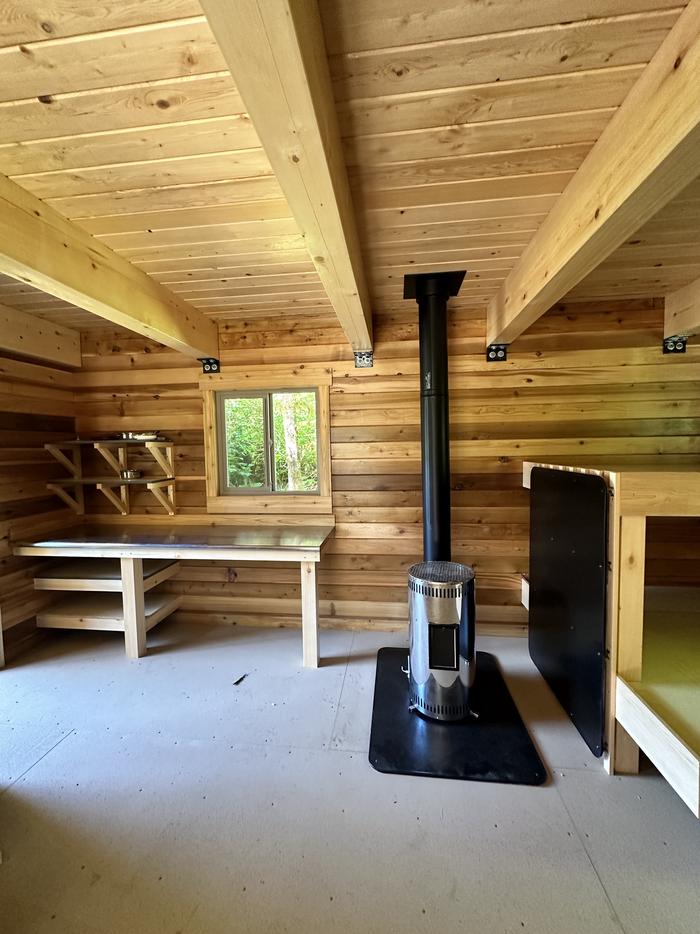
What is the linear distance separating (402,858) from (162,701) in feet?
4.83

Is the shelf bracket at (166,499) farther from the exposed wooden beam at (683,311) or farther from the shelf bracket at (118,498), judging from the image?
the exposed wooden beam at (683,311)

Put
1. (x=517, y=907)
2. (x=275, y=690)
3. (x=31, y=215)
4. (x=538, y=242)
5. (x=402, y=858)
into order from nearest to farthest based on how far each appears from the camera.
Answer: (x=517, y=907), (x=402, y=858), (x=31, y=215), (x=538, y=242), (x=275, y=690)

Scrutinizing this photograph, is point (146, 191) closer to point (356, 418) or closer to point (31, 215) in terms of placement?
point (31, 215)

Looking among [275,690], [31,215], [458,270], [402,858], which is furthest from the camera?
[275,690]

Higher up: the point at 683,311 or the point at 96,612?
the point at 683,311

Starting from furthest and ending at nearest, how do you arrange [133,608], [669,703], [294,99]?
[133,608]
[669,703]
[294,99]

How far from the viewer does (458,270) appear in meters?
1.99

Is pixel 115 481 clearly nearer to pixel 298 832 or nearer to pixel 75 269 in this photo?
pixel 75 269

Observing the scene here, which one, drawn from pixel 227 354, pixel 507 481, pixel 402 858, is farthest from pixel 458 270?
pixel 402 858

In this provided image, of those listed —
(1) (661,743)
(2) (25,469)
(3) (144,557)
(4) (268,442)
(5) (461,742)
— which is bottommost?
(5) (461,742)

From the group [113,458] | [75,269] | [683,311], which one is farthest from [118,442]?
[683,311]

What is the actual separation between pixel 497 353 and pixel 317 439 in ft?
4.63

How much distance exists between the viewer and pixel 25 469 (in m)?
2.73

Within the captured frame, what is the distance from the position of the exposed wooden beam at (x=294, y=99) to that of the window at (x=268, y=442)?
67.7 inches
